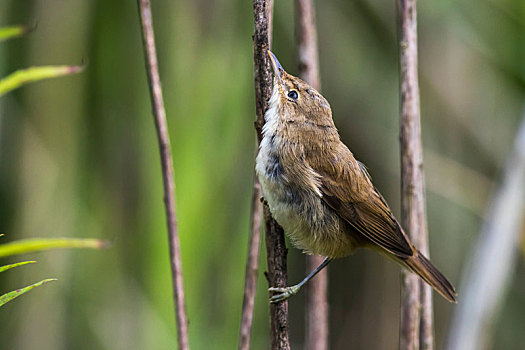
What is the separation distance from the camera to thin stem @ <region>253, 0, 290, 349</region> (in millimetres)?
1784

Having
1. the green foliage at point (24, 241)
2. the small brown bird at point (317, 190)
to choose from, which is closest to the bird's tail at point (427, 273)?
the small brown bird at point (317, 190)

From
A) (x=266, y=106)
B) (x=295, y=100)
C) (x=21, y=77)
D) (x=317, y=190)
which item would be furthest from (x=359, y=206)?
(x=21, y=77)

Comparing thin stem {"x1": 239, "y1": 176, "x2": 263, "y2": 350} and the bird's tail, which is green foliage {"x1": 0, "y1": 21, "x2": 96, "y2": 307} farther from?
the bird's tail

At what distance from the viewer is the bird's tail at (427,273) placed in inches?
89.4

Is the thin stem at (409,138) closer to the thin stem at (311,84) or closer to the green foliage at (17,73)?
the thin stem at (311,84)

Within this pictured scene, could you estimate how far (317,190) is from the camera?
2.29m

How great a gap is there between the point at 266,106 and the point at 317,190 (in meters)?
0.49

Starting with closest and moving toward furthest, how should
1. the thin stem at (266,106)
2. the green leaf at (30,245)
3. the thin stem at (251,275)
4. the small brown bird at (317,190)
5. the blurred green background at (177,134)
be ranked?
the green leaf at (30,245) < the thin stem at (266,106) < the thin stem at (251,275) < the small brown bird at (317,190) < the blurred green background at (177,134)

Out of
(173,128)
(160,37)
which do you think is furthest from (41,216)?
(160,37)

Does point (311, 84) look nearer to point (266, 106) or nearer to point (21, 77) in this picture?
point (266, 106)

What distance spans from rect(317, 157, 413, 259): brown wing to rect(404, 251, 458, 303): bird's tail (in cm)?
6

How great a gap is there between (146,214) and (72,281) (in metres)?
0.50

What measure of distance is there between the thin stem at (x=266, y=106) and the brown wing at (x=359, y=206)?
1.47 feet

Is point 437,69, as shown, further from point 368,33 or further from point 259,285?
point 259,285
